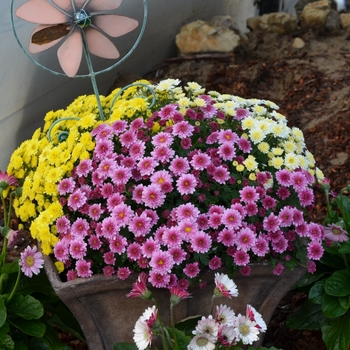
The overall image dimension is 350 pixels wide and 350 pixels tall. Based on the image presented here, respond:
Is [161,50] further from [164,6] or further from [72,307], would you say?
[72,307]

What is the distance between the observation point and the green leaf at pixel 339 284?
2.47 m

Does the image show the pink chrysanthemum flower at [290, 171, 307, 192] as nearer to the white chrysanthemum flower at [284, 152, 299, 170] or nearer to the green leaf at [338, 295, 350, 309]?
the white chrysanthemum flower at [284, 152, 299, 170]

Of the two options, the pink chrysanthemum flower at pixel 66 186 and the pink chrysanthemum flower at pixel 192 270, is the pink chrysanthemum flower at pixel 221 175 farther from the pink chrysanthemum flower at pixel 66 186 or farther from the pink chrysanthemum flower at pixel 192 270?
the pink chrysanthemum flower at pixel 66 186

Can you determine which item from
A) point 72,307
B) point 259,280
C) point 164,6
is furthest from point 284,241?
point 164,6

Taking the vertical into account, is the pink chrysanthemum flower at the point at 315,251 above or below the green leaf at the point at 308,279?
above

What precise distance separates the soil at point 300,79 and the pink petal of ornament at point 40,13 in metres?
1.78

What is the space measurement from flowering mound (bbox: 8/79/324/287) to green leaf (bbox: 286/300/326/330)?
339mm

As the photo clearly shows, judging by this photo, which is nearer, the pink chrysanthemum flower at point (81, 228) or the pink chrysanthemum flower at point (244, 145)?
the pink chrysanthemum flower at point (81, 228)

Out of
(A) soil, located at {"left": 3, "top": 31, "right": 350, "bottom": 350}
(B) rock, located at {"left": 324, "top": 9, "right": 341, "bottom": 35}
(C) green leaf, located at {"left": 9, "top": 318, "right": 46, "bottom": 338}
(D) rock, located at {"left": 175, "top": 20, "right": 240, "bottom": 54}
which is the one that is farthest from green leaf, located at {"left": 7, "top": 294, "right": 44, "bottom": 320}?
(B) rock, located at {"left": 324, "top": 9, "right": 341, "bottom": 35}

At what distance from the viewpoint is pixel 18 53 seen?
12.2ft

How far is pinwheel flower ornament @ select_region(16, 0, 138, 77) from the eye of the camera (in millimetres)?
2537

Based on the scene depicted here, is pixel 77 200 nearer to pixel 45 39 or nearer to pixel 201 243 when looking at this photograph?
pixel 201 243

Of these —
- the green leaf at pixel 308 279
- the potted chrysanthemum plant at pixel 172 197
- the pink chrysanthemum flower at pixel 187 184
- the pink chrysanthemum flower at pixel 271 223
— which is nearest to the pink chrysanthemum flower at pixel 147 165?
the potted chrysanthemum plant at pixel 172 197

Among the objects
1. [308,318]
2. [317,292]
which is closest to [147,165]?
[317,292]
